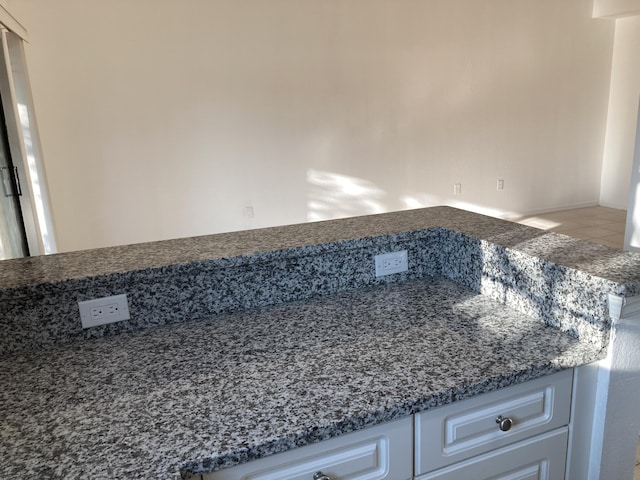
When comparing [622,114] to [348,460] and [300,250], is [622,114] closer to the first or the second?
[300,250]

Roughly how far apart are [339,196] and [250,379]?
4249 millimetres

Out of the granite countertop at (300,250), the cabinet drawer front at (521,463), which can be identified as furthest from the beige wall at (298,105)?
the cabinet drawer front at (521,463)

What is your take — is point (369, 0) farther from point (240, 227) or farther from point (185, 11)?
point (240, 227)

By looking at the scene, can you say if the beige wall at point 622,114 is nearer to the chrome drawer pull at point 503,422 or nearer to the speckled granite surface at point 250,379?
the speckled granite surface at point 250,379

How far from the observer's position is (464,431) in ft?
3.22

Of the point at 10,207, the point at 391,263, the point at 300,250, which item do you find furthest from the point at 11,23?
the point at 391,263

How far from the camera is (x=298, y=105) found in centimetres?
481

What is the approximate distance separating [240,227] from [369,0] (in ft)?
8.55

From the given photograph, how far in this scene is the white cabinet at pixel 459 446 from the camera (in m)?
0.85

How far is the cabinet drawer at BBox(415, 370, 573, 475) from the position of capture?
947 mm

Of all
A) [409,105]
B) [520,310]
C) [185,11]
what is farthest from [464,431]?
[409,105]

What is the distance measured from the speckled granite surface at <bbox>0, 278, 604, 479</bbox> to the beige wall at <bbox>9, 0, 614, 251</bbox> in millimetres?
3458

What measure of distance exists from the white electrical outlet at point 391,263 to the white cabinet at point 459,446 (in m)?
0.59

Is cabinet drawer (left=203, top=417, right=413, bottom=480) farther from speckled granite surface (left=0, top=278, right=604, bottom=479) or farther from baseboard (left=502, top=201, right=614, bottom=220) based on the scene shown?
baseboard (left=502, top=201, right=614, bottom=220)
